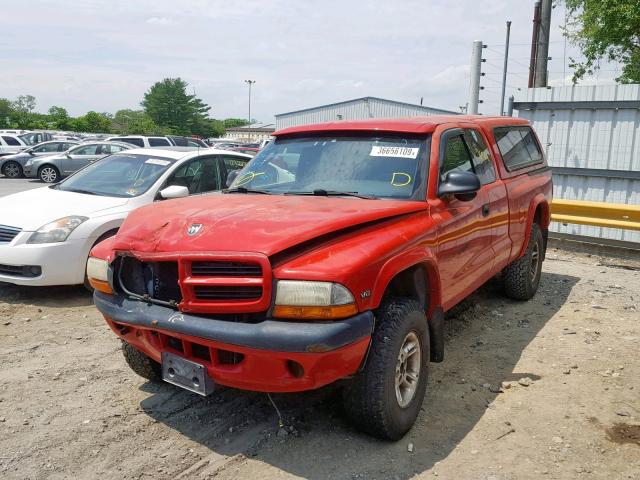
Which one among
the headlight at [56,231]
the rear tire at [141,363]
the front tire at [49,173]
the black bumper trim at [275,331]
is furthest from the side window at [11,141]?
the black bumper trim at [275,331]

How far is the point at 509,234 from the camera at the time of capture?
5.34 metres

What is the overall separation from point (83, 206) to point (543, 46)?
37.0 feet

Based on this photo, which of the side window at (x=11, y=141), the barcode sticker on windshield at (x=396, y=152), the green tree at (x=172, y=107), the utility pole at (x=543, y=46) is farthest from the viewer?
the green tree at (x=172, y=107)

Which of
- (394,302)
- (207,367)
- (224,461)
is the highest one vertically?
(394,302)

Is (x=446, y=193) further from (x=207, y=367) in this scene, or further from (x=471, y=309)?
(x=471, y=309)

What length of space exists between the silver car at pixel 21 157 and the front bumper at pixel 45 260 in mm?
17976

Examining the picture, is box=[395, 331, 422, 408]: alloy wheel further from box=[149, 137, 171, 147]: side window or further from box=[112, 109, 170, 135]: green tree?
box=[112, 109, 170, 135]: green tree

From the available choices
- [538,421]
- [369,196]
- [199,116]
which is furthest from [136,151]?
[199,116]

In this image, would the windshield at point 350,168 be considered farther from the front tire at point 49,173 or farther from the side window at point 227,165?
the front tire at point 49,173

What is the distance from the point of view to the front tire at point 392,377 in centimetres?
316

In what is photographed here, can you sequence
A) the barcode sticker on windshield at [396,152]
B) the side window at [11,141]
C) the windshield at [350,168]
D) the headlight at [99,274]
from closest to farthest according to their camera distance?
1. the headlight at [99,274]
2. the windshield at [350,168]
3. the barcode sticker on windshield at [396,152]
4. the side window at [11,141]

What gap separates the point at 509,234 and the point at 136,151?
4664 millimetres

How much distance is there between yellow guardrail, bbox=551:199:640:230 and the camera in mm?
8508

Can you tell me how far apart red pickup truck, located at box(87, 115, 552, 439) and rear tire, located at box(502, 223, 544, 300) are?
5.37ft
